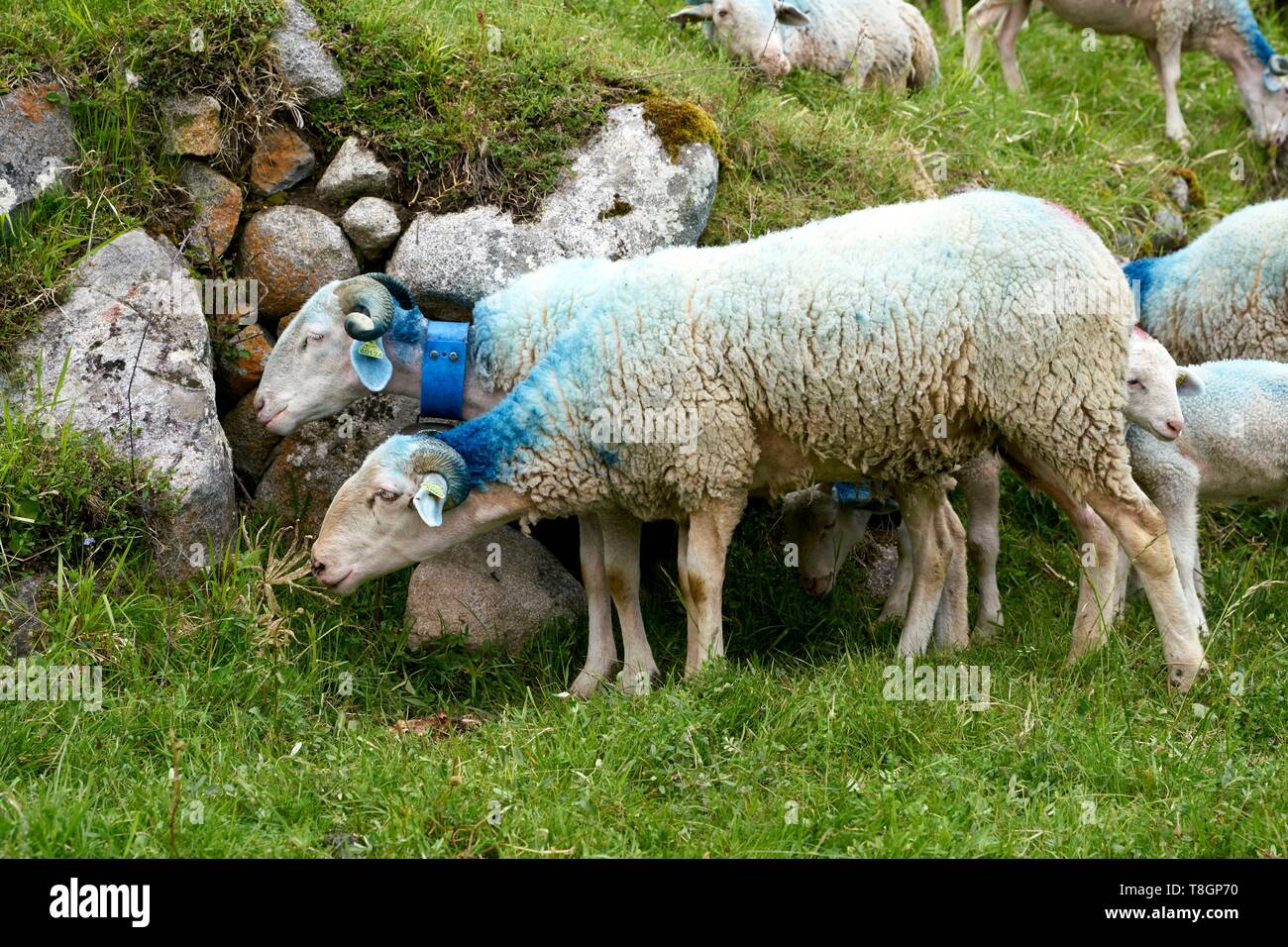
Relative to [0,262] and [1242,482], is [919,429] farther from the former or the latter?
[0,262]

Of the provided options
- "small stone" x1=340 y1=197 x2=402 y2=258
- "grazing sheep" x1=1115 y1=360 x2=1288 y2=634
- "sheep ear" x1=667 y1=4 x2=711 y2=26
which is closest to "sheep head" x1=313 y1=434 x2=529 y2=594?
"small stone" x1=340 y1=197 x2=402 y2=258

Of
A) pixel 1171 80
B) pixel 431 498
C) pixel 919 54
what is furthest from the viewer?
pixel 1171 80

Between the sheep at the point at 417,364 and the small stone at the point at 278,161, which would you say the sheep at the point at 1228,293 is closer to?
the sheep at the point at 417,364

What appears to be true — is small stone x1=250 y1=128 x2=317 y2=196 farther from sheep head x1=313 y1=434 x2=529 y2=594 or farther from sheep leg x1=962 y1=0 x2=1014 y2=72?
sheep leg x1=962 y1=0 x2=1014 y2=72

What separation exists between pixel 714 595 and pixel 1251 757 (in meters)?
1.96

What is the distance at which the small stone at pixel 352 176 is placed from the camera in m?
6.72

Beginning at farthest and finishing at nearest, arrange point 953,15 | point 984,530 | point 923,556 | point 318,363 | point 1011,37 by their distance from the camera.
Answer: point 953,15, point 1011,37, point 984,530, point 923,556, point 318,363

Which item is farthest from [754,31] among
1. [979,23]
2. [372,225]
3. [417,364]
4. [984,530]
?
[417,364]

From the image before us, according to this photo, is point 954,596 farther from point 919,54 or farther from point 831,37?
point 919,54

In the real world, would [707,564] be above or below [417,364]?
below

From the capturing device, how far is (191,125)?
680 centimetres

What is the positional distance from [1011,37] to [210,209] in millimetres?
6607

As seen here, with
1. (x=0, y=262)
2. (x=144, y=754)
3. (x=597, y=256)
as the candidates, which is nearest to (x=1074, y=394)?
(x=597, y=256)

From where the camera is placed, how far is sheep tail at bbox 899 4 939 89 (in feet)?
31.1
